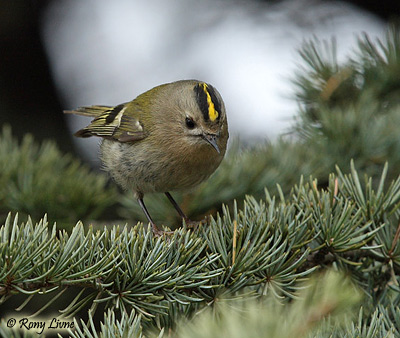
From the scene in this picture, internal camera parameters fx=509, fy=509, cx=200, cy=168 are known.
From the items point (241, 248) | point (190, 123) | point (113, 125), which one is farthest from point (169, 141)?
point (241, 248)

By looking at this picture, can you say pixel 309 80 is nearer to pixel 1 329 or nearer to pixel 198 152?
pixel 198 152

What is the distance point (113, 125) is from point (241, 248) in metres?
1.47

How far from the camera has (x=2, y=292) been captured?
3.48 ft

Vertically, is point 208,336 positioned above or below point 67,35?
below

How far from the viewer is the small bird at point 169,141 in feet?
6.84

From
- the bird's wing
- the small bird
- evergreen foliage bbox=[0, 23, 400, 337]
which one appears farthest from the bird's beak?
the bird's wing

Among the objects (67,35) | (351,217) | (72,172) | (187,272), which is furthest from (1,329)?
(67,35)

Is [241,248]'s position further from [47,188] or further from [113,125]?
[113,125]

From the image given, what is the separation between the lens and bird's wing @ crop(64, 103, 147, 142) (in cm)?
237

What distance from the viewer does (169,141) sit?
2207 mm

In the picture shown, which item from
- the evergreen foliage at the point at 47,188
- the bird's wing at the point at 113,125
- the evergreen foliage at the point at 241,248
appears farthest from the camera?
the bird's wing at the point at 113,125

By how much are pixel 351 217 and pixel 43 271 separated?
2.56 feet

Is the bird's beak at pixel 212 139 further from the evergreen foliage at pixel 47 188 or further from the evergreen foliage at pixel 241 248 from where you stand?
the evergreen foliage at pixel 47 188

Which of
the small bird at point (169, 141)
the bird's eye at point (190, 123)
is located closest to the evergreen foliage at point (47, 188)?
the small bird at point (169, 141)
